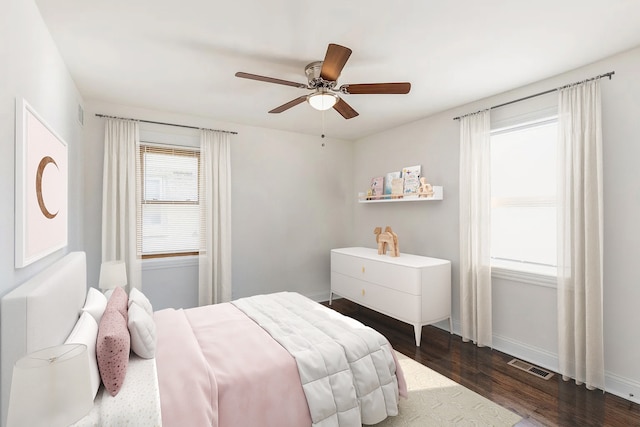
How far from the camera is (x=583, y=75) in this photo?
263 cm

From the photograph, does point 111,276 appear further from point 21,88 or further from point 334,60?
point 334,60

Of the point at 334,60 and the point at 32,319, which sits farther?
the point at 334,60

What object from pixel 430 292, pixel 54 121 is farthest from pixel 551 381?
pixel 54 121

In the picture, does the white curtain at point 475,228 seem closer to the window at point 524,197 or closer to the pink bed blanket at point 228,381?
the window at point 524,197

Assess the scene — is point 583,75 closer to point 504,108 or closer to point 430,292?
point 504,108

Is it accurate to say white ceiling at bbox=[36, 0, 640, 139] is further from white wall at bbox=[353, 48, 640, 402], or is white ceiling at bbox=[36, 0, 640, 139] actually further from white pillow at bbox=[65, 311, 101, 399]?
white pillow at bbox=[65, 311, 101, 399]

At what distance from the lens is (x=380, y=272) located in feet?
12.2

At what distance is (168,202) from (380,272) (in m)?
2.69

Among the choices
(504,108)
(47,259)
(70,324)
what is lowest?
(70,324)

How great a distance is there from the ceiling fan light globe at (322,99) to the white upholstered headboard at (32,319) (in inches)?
77.7

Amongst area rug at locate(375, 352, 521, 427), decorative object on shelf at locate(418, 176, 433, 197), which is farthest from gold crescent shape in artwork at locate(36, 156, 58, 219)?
decorative object on shelf at locate(418, 176, 433, 197)

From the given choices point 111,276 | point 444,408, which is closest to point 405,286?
point 444,408

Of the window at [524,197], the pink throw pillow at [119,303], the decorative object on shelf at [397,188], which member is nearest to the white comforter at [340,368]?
the pink throw pillow at [119,303]

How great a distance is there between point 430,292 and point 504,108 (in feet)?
6.61
